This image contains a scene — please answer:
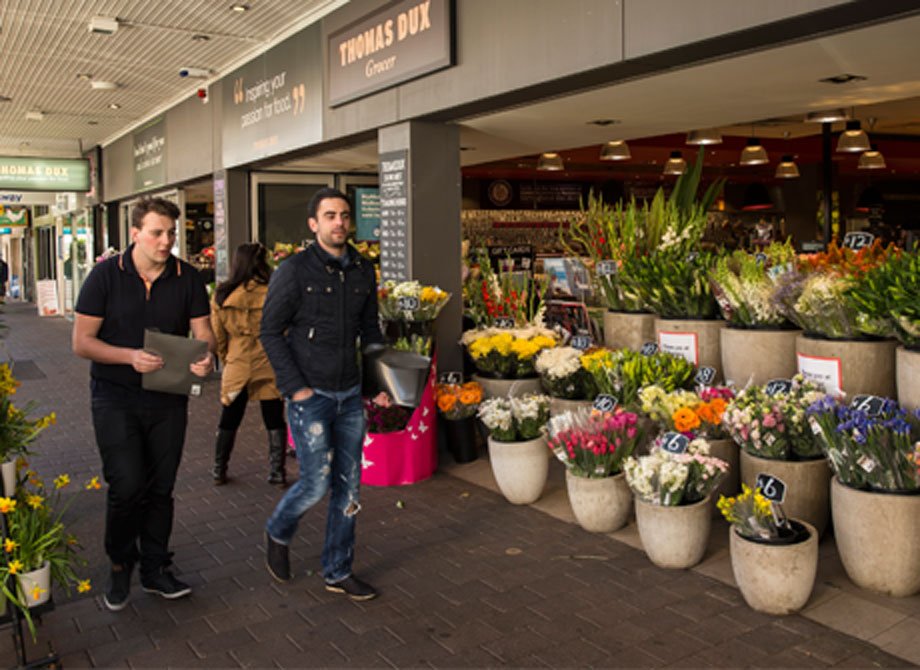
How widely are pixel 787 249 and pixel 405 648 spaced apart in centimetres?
321

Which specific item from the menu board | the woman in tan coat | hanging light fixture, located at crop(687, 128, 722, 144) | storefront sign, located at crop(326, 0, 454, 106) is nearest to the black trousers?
the woman in tan coat

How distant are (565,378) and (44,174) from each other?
47.3ft

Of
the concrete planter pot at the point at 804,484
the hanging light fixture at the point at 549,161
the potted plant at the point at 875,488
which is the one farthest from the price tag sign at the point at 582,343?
the hanging light fixture at the point at 549,161

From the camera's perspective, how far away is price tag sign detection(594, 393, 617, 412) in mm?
4660

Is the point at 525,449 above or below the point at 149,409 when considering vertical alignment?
below

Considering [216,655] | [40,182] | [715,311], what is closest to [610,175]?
[40,182]

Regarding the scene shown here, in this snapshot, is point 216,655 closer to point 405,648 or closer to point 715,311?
point 405,648

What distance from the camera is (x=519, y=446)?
4.95 metres

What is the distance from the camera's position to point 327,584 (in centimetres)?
380

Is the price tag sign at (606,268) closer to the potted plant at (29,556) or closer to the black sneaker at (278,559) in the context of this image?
the black sneaker at (278,559)

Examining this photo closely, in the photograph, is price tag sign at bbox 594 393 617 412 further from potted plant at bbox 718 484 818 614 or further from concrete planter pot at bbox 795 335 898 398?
potted plant at bbox 718 484 818 614

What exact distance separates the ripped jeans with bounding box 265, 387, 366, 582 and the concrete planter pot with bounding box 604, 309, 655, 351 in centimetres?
234

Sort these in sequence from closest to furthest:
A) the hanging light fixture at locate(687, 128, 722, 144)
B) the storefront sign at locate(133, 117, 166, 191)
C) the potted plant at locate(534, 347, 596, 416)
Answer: the potted plant at locate(534, 347, 596, 416)
the hanging light fixture at locate(687, 128, 722, 144)
the storefront sign at locate(133, 117, 166, 191)

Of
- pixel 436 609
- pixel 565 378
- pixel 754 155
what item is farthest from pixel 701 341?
pixel 754 155
